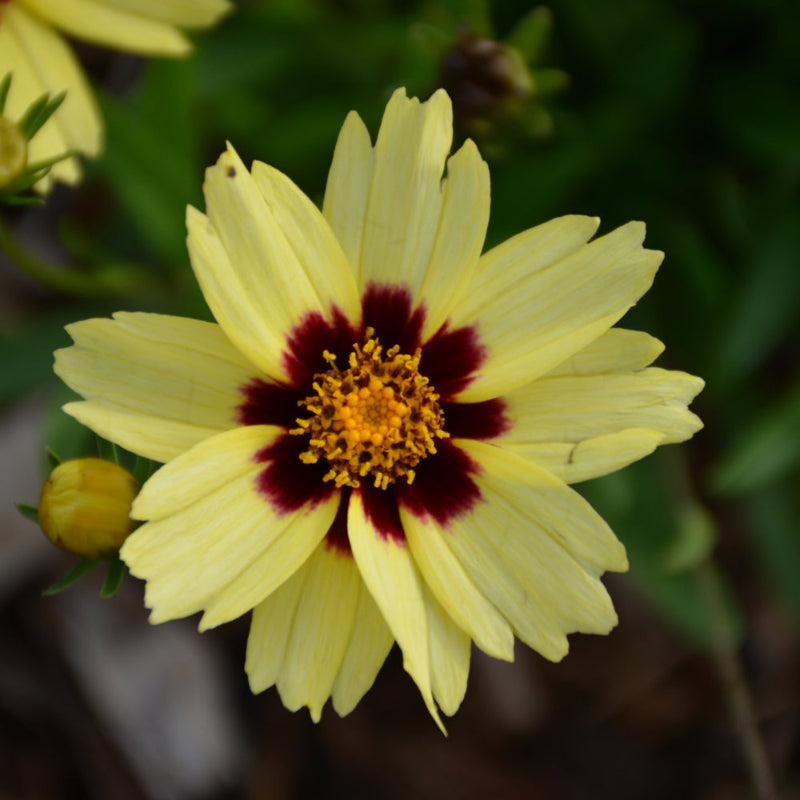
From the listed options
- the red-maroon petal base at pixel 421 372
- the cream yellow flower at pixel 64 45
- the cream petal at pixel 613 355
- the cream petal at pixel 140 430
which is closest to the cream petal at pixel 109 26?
the cream yellow flower at pixel 64 45

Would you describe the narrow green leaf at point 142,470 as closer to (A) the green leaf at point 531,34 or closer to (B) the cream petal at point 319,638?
(B) the cream petal at point 319,638

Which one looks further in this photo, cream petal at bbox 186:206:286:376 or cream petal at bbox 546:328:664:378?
cream petal at bbox 546:328:664:378

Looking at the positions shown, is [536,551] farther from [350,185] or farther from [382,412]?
[350,185]

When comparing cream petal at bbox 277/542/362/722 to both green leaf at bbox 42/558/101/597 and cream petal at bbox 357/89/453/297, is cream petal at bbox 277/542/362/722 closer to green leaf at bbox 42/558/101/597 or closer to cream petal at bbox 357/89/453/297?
green leaf at bbox 42/558/101/597

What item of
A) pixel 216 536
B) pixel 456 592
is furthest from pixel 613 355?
pixel 216 536

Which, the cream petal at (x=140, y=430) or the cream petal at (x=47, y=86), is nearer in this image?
the cream petal at (x=140, y=430)

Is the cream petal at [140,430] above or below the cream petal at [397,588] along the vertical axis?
above

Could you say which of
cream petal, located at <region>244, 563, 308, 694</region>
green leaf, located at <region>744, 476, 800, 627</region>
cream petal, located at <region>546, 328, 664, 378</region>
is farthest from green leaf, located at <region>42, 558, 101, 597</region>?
green leaf, located at <region>744, 476, 800, 627</region>
